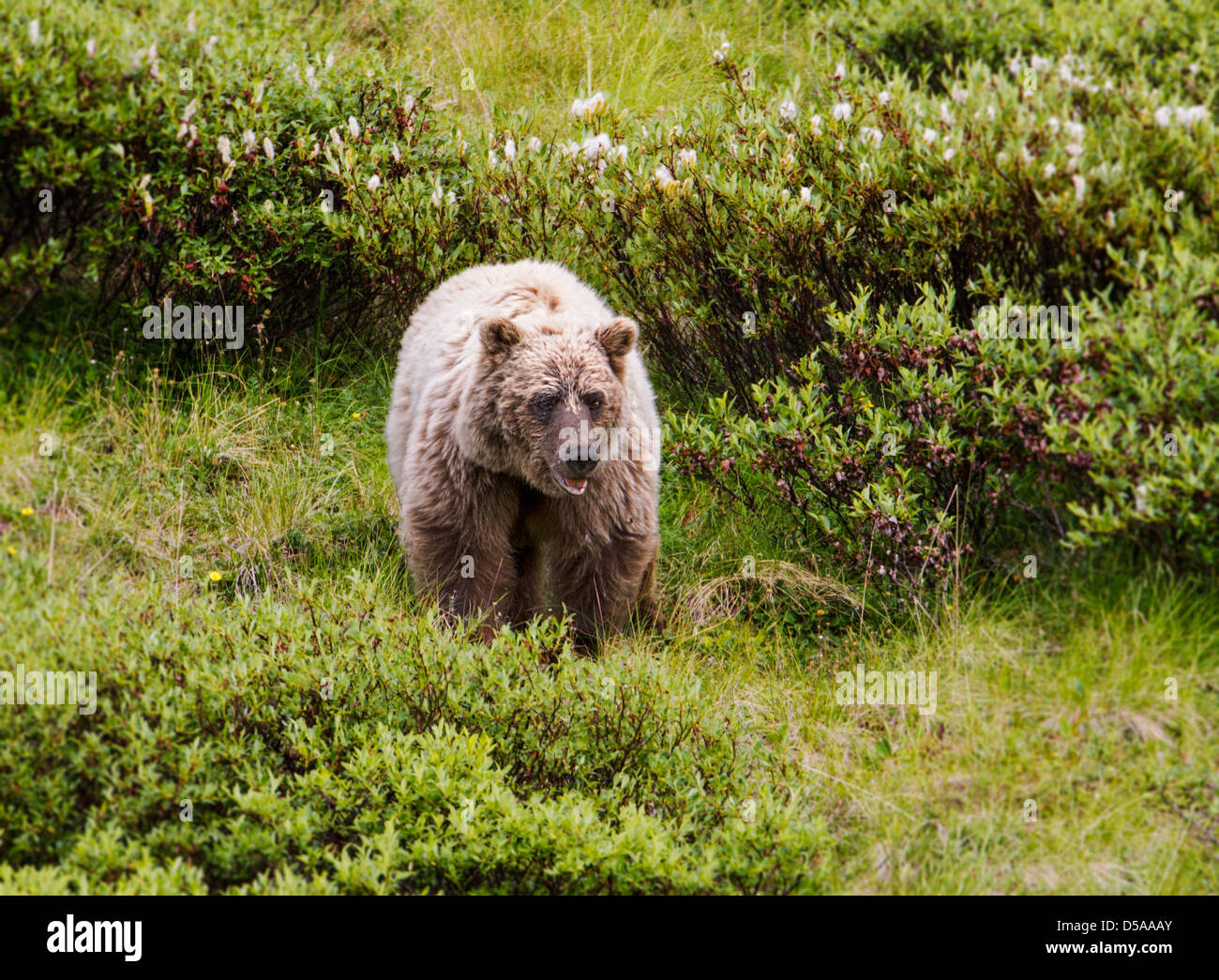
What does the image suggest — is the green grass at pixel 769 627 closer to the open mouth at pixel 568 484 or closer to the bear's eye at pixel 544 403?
the open mouth at pixel 568 484

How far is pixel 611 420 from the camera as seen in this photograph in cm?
569

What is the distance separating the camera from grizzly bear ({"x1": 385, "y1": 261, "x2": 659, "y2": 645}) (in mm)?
5488

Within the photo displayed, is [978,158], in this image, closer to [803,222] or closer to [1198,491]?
[803,222]

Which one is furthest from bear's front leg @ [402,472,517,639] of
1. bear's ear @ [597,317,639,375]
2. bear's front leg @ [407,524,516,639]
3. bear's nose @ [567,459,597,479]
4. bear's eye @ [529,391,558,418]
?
bear's ear @ [597,317,639,375]

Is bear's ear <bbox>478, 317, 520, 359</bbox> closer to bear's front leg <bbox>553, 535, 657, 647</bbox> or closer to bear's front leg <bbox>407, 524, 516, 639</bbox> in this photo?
bear's front leg <bbox>407, 524, 516, 639</bbox>

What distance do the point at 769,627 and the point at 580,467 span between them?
4.69ft

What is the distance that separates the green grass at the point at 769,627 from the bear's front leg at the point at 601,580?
0.66ft

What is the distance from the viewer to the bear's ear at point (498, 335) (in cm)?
546

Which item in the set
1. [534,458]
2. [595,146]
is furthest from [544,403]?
[595,146]

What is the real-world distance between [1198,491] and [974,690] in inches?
46.4

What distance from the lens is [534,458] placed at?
548cm

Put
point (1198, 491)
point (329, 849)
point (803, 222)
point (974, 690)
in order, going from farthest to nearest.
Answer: point (803, 222), point (974, 690), point (1198, 491), point (329, 849)

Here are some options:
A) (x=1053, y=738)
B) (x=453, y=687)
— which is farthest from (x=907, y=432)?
(x=453, y=687)

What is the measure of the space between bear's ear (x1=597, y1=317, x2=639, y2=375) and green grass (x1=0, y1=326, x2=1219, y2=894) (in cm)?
138
